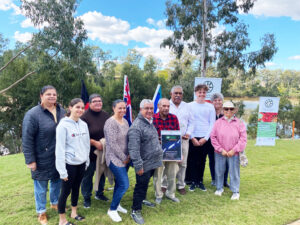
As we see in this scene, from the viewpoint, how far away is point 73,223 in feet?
9.12

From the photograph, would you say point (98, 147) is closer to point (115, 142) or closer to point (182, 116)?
point (115, 142)

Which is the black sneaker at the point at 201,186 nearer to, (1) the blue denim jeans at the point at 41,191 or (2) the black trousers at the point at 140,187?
(2) the black trousers at the point at 140,187

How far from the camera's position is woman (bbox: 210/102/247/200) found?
135 inches

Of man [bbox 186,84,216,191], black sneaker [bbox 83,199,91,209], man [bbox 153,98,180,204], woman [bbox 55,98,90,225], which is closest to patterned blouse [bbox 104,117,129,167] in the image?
woman [bbox 55,98,90,225]

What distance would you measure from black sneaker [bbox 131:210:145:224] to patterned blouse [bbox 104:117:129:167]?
726 millimetres

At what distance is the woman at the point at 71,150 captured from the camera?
2.43 m

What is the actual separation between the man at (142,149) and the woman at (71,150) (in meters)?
0.59

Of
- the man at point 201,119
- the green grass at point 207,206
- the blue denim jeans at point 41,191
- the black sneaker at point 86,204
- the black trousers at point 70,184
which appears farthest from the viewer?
the man at point 201,119

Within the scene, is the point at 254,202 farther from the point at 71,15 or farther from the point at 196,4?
the point at 196,4

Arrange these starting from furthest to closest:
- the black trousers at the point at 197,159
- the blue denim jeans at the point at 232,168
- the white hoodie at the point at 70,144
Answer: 1. the black trousers at the point at 197,159
2. the blue denim jeans at the point at 232,168
3. the white hoodie at the point at 70,144

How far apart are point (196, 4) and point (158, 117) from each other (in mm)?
12050

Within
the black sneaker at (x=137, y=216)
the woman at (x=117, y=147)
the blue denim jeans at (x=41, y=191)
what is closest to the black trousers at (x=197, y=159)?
the black sneaker at (x=137, y=216)

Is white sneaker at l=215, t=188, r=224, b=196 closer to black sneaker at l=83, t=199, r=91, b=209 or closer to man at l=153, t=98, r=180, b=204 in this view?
man at l=153, t=98, r=180, b=204

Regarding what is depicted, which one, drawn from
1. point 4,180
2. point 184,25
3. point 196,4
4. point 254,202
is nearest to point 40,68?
point 4,180
